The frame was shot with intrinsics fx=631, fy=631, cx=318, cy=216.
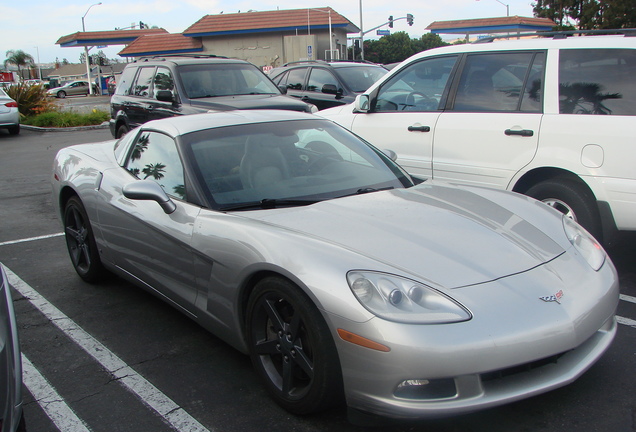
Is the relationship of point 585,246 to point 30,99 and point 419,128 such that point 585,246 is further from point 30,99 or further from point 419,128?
point 30,99

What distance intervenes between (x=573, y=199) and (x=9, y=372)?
4145 mm

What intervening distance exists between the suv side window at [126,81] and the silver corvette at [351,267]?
699cm

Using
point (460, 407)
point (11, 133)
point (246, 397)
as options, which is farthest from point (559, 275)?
point (11, 133)

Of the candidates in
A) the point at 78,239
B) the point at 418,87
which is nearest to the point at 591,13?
the point at 418,87

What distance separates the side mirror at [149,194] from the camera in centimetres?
359

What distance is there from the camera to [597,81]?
4.80 meters

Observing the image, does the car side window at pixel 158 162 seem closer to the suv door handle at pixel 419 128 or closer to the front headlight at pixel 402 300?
the front headlight at pixel 402 300

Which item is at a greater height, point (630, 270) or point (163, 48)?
point (163, 48)

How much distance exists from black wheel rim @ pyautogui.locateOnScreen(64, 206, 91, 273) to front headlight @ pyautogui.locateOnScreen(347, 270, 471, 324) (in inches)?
116

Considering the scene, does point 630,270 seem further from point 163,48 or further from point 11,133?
point 163,48

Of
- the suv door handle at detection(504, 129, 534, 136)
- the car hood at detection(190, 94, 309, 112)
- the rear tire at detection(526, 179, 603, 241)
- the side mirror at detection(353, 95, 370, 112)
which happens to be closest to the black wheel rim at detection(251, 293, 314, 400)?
the rear tire at detection(526, 179, 603, 241)

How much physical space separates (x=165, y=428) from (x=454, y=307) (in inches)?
57.2

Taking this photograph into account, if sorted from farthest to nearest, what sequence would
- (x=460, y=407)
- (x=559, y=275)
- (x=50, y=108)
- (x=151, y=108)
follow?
(x=50, y=108)
(x=151, y=108)
(x=559, y=275)
(x=460, y=407)

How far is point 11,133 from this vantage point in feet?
60.5
